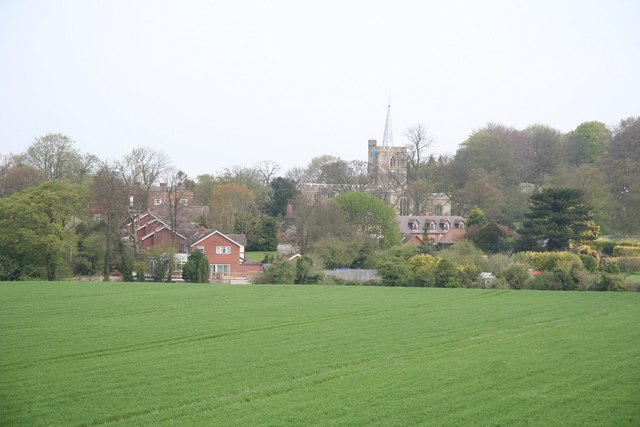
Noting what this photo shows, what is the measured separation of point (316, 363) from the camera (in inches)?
905

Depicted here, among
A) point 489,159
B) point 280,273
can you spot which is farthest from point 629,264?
point 489,159

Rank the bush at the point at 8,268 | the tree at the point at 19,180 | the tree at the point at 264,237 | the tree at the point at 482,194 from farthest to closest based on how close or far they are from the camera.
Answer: the tree at the point at 482,194, the tree at the point at 264,237, the tree at the point at 19,180, the bush at the point at 8,268

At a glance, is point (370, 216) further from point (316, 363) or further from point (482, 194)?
point (316, 363)

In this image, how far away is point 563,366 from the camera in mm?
22297

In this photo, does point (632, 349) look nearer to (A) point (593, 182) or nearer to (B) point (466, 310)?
(B) point (466, 310)

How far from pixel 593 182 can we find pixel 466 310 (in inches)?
2000

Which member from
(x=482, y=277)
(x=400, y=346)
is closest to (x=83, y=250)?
(x=482, y=277)

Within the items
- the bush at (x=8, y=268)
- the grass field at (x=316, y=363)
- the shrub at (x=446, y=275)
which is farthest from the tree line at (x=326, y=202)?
the grass field at (x=316, y=363)

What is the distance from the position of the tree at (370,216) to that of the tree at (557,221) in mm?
14388

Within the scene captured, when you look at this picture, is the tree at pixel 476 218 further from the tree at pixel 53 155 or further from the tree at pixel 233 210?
the tree at pixel 53 155

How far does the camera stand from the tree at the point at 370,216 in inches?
3152

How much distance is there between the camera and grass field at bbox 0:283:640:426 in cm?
1695

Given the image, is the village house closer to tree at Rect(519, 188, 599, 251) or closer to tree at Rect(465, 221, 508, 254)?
tree at Rect(465, 221, 508, 254)

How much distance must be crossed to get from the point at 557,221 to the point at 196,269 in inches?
1210
